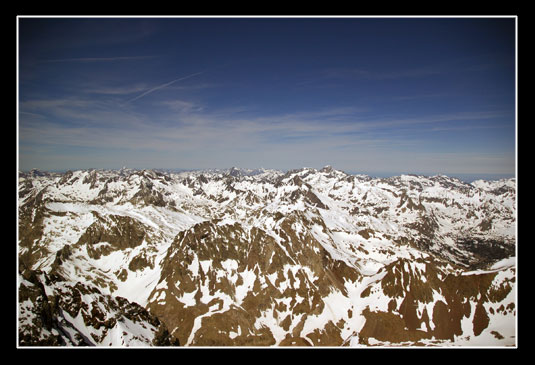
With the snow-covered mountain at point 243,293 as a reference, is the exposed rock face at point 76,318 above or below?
above

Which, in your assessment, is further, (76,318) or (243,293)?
(243,293)

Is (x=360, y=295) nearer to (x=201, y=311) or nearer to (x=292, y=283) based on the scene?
(x=292, y=283)

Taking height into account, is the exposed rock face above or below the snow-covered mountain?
above

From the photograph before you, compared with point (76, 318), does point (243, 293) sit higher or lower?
lower

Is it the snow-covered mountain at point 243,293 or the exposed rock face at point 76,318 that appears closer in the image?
the exposed rock face at point 76,318

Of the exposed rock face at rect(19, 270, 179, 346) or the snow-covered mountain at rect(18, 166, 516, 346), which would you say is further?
the snow-covered mountain at rect(18, 166, 516, 346)

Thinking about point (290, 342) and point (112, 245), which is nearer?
point (290, 342)
